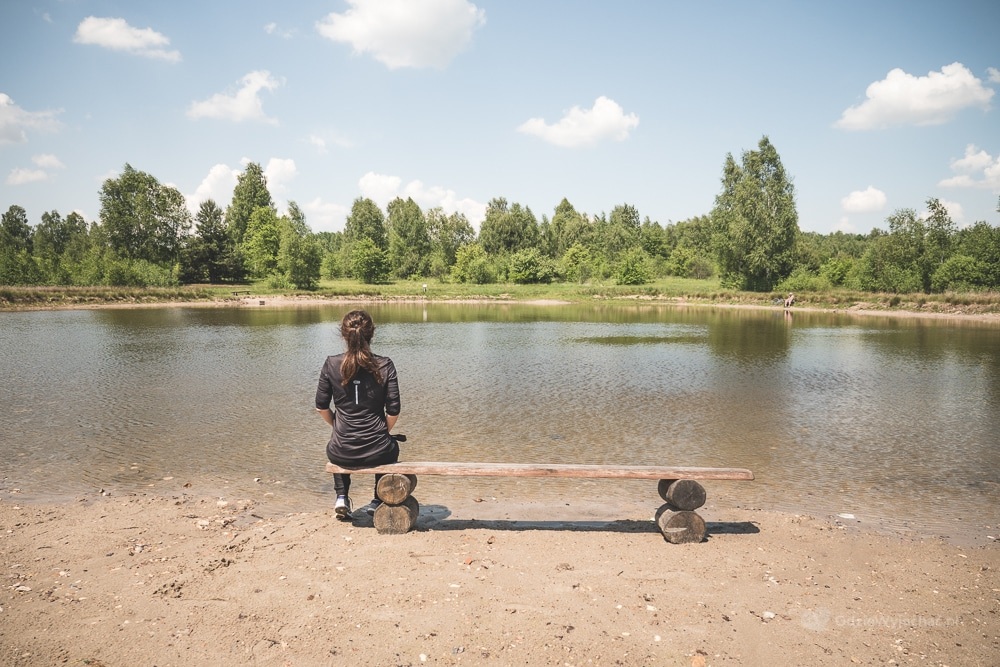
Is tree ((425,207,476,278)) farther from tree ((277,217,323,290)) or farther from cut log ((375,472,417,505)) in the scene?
cut log ((375,472,417,505))

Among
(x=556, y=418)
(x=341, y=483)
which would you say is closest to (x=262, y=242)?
(x=556, y=418)

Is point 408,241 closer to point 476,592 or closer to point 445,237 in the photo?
point 445,237

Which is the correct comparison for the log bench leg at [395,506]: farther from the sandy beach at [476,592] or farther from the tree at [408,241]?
the tree at [408,241]

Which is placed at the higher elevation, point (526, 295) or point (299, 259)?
point (299, 259)

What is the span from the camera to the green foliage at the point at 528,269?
9581 cm

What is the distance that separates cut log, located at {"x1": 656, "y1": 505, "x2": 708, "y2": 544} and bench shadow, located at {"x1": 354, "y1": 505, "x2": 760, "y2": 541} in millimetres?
321

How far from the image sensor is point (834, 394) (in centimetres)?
1730

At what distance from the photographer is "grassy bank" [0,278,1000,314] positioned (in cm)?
5327

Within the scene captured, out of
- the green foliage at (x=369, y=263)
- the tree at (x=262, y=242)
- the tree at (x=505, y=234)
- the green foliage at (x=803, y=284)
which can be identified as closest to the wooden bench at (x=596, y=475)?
the green foliage at (x=803, y=284)

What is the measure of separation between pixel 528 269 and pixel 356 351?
90233mm

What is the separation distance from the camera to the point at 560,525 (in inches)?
295

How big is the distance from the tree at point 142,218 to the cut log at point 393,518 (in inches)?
3673

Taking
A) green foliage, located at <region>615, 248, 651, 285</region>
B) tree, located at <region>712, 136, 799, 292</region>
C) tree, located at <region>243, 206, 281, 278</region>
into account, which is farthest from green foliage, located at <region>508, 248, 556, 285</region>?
tree, located at <region>243, 206, 281, 278</region>

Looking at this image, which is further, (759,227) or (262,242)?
(262,242)
